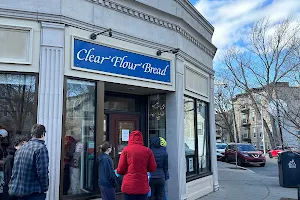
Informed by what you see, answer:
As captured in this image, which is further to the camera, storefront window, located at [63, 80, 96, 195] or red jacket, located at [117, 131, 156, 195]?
storefront window, located at [63, 80, 96, 195]

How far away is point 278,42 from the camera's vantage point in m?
27.8

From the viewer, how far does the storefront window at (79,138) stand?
5801 mm

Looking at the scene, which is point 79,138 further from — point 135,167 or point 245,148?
point 245,148

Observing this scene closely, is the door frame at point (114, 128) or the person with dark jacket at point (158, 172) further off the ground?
the door frame at point (114, 128)

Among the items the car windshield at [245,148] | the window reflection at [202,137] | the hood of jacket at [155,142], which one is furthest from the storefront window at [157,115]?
the car windshield at [245,148]

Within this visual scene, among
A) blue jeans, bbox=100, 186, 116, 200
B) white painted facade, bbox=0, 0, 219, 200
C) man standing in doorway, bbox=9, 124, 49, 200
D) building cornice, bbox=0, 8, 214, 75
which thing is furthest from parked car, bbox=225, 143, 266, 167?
man standing in doorway, bbox=9, 124, 49, 200

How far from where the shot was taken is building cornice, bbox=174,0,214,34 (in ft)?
28.5

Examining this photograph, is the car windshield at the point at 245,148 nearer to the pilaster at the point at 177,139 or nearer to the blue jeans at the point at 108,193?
the pilaster at the point at 177,139

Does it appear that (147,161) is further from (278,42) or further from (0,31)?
(278,42)

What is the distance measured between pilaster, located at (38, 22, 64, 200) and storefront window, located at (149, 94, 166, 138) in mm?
3197

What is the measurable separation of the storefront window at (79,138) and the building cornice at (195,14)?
13.3ft

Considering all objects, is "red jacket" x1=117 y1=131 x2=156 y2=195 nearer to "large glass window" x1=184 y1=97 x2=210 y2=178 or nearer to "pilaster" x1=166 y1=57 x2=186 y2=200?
"pilaster" x1=166 y1=57 x2=186 y2=200

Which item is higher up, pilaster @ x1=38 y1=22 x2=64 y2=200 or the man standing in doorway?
pilaster @ x1=38 y1=22 x2=64 y2=200

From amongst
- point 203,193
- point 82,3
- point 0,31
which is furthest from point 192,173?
point 0,31
